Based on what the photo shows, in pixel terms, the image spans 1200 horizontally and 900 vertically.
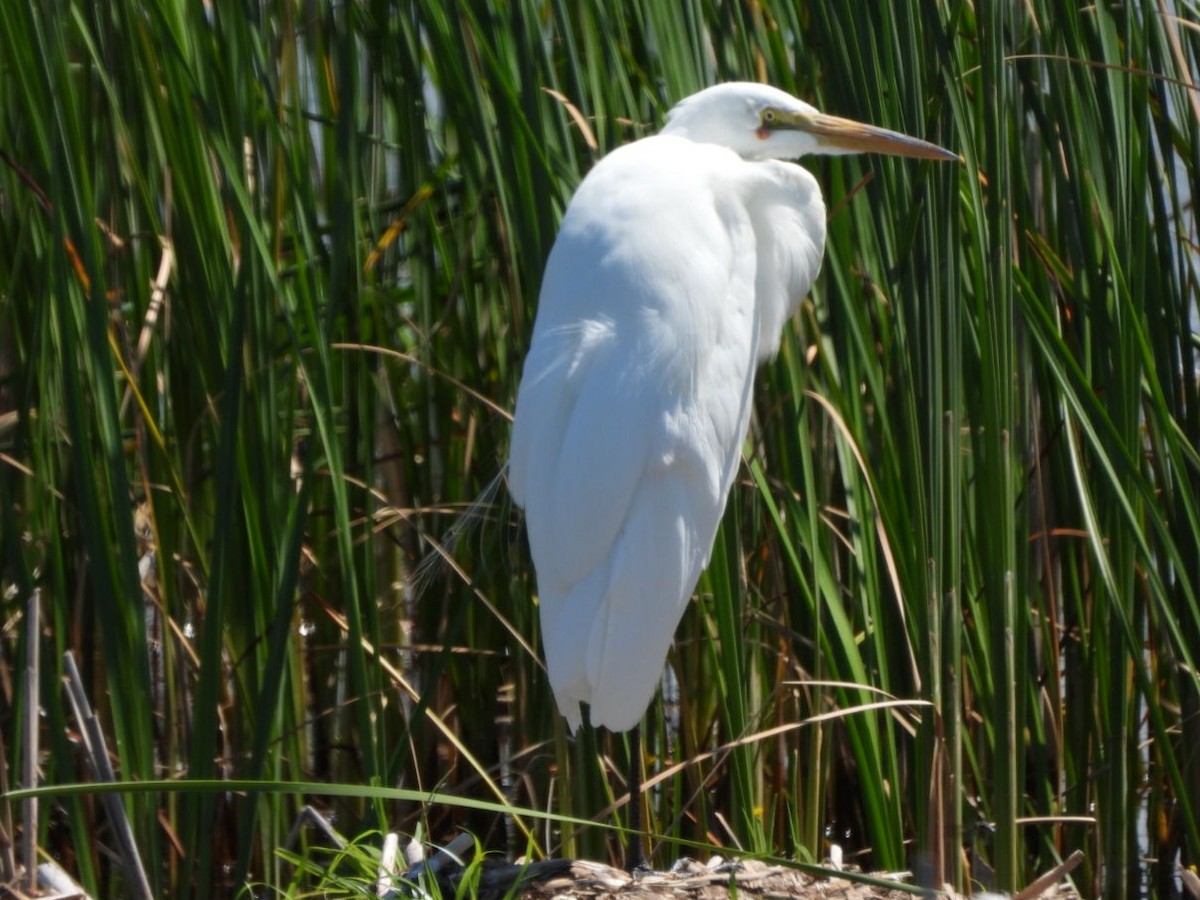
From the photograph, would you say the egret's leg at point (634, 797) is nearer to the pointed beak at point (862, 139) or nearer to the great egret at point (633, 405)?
the great egret at point (633, 405)

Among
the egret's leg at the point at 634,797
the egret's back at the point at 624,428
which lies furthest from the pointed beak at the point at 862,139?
the egret's leg at the point at 634,797

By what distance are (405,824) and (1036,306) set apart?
121 centimetres

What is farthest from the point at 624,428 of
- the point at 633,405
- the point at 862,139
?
the point at 862,139

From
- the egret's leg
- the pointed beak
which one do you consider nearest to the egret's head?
the pointed beak

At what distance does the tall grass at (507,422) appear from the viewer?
1.43 metres

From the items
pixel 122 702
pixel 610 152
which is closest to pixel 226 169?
pixel 610 152

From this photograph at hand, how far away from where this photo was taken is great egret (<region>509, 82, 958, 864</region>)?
1.55 metres

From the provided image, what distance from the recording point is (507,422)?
1984 millimetres

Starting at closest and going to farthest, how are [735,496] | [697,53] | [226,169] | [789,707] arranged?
[226,169], [697,53], [735,496], [789,707]

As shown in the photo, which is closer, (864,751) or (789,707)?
(864,751)

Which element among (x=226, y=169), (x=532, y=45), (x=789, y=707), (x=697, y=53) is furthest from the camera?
(x=789, y=707)

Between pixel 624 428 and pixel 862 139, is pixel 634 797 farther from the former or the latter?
pixel 862 139

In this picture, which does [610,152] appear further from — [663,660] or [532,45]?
[663,660]

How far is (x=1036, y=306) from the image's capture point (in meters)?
1.45
